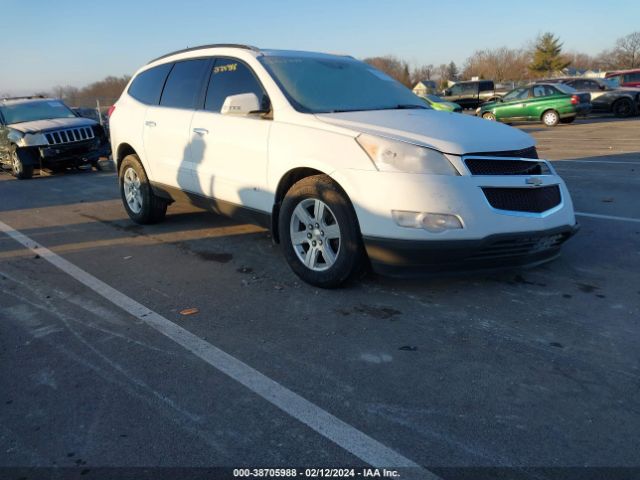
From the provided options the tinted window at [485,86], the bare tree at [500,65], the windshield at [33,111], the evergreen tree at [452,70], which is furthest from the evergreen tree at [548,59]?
the windshield at [33,111]

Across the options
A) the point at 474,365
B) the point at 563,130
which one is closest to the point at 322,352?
the point at 474,365

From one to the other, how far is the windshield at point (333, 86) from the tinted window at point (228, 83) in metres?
0.19

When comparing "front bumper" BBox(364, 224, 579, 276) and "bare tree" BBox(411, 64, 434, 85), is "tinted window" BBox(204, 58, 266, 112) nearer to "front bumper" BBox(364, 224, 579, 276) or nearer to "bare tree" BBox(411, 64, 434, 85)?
"front bumper" BBox(364, 224, 579, 276)

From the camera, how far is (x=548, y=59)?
73.6 meters

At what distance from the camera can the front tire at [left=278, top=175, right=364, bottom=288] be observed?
398 centimetres

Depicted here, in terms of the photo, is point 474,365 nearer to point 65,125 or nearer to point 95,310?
point 95,310

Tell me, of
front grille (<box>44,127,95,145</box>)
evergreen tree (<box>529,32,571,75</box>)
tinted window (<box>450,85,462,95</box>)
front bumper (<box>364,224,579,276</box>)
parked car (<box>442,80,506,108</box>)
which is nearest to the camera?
front bumper (<box>364,224,579,276</box>)

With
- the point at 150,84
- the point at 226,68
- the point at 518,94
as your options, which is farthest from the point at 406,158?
the point at 518,94

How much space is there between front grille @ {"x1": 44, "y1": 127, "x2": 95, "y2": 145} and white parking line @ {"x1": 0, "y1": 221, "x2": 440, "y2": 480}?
837cm

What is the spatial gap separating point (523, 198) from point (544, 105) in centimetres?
1903

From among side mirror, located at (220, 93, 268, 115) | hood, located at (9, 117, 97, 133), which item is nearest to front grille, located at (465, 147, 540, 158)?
side mirror, located at (220, 93, 268, 115)

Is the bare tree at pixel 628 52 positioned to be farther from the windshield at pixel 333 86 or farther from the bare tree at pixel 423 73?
the windshield at pixel 333 86

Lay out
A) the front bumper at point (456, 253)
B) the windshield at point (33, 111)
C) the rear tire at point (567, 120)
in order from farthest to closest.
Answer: the rear tire at point (567, 120) → the windshield at point (33, 111) → the front bumper at point (456, 253)

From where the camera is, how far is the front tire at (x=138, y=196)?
251 inches
